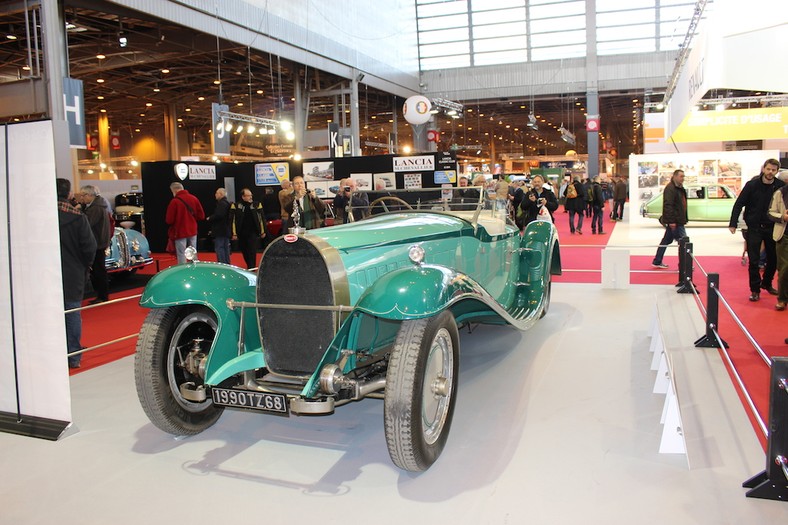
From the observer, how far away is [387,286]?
3.08m

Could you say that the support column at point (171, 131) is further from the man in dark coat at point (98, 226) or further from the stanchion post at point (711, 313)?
the stanchion post at point (711, 313)

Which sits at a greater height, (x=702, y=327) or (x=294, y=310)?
(x=294, y=310)

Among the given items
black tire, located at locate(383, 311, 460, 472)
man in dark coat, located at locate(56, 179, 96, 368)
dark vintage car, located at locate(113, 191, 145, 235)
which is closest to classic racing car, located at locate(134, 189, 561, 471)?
black tire, located at locate(383, 311, 460, 472)

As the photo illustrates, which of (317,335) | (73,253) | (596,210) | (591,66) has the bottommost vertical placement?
(317,335)

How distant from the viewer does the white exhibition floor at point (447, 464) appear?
2.74 m

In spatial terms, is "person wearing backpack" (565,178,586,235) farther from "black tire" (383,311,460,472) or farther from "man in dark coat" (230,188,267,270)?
"black tire" (383,311,460,472)

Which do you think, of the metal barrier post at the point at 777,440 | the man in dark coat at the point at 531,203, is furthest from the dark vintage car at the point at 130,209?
the metal barrier post at the point at 777,440

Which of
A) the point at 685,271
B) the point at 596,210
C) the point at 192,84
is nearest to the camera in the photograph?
the point at 685,271

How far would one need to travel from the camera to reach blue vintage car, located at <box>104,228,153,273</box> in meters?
8.95

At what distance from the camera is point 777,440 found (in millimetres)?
2670

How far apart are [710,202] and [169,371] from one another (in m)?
16.2

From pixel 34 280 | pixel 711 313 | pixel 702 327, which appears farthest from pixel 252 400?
pixel 702 327

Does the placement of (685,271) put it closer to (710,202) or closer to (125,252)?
(125,252)

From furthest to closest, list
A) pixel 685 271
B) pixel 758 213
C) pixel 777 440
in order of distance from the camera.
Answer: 1. pixel 685 271
2. pixel 758 213
3. pixel 777 440
